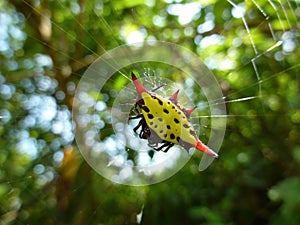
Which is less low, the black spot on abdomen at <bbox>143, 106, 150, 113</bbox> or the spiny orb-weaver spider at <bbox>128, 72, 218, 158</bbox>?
the black spot on abdomen at <bbox>143, 106, 150, 113</bbox>

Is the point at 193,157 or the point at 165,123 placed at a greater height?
the point at 165,123

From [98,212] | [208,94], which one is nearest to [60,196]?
[98,212]

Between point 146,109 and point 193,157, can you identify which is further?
point 193,157

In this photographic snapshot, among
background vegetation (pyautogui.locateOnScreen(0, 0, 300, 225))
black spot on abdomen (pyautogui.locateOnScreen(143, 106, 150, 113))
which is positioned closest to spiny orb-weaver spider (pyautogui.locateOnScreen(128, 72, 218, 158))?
black spot on abdomen (pyautogui.locateOnScreen(143, 106, 150, 113))

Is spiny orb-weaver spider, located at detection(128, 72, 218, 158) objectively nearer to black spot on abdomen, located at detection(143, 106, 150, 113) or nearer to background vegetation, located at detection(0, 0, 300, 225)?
black spot on abdomen, located at detection(143, 106, 150, 113)

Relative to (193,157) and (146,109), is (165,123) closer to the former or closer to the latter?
(146,109)

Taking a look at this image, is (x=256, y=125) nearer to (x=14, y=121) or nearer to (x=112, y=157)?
(x=112, y=157)

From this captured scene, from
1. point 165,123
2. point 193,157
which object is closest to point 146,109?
point 165,123

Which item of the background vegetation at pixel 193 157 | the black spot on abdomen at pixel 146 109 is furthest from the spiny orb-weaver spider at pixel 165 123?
the background vegetation at pixel 193 157
